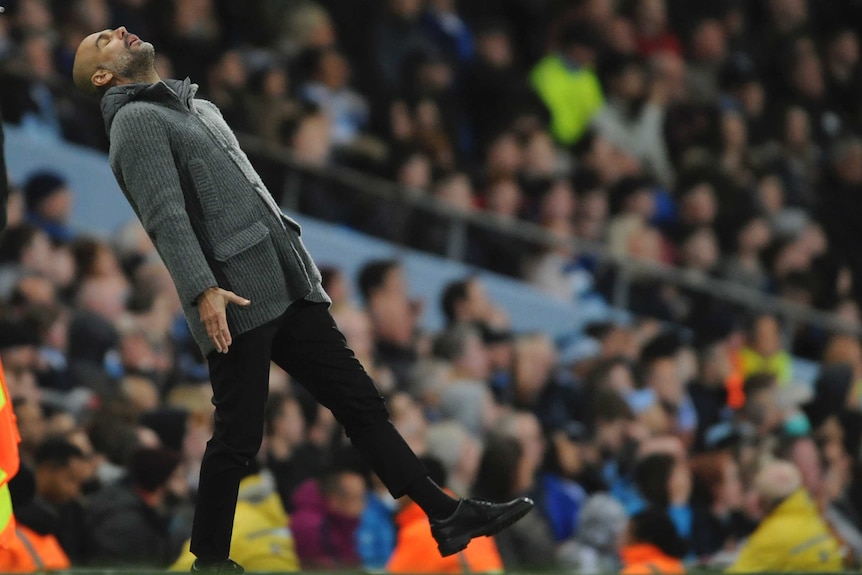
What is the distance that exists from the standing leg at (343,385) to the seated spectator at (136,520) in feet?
5.76

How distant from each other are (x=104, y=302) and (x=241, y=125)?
99.8 inches

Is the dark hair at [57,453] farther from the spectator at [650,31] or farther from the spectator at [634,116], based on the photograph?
the spectator at [650,31]

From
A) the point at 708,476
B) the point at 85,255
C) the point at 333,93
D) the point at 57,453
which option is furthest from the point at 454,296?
the point at 57,453

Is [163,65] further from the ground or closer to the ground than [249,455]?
further from the ground

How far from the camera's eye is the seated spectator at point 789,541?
7.20 metres

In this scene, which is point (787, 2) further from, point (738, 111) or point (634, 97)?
point (634, 97)

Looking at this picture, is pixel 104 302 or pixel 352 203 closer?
pixel 104 302

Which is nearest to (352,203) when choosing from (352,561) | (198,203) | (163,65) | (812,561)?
(163,65)

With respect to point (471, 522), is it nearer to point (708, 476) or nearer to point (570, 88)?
point (708, 476)

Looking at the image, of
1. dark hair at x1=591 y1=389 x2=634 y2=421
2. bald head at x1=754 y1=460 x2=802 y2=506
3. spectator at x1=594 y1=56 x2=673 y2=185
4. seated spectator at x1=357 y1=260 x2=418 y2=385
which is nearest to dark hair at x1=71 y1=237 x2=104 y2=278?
seated spectator at x1=357 y1=260 x2=418 y2=385

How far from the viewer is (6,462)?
543cm

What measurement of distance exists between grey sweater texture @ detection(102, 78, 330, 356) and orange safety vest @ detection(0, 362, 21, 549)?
73cm

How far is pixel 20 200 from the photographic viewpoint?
9703mm

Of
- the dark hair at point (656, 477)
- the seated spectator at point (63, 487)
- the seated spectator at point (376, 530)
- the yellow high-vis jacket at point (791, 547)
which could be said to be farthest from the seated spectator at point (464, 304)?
the seated spectator at point (63, 487)
